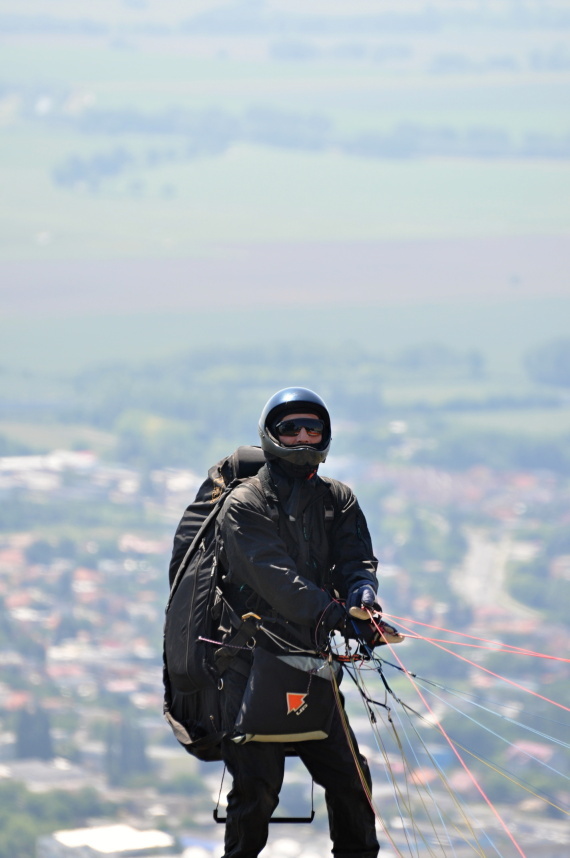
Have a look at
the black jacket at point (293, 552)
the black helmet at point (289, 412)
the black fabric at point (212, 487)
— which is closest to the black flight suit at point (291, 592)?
the black jacket at point (293, 552)

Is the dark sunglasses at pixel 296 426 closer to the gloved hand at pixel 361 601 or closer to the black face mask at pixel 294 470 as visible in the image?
the black face mask at pixel 294 470

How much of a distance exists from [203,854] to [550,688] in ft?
191

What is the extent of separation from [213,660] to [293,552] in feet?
2.08

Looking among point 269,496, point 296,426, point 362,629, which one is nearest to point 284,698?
point 362,629

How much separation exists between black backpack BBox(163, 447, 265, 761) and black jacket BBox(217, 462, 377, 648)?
13 centimetres

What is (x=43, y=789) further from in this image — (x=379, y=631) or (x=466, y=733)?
(x=379, y=631)

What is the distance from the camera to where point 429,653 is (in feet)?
474

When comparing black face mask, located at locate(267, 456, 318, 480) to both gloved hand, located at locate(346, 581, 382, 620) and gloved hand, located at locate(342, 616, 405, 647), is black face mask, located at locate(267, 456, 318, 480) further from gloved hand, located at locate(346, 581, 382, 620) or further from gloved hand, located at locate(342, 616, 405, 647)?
gloved hand, located at locate(342, 616, 405, 647)

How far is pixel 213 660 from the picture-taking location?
804 cm


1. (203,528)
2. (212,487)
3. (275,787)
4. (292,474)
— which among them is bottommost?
(275,787)

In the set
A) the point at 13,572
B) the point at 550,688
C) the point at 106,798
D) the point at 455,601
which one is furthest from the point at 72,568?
the point at 106,798

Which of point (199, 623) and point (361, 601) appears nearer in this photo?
point (361, 601)

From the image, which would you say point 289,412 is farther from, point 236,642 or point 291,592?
point 236,642

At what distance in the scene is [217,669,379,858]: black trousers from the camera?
7914 millimetres
